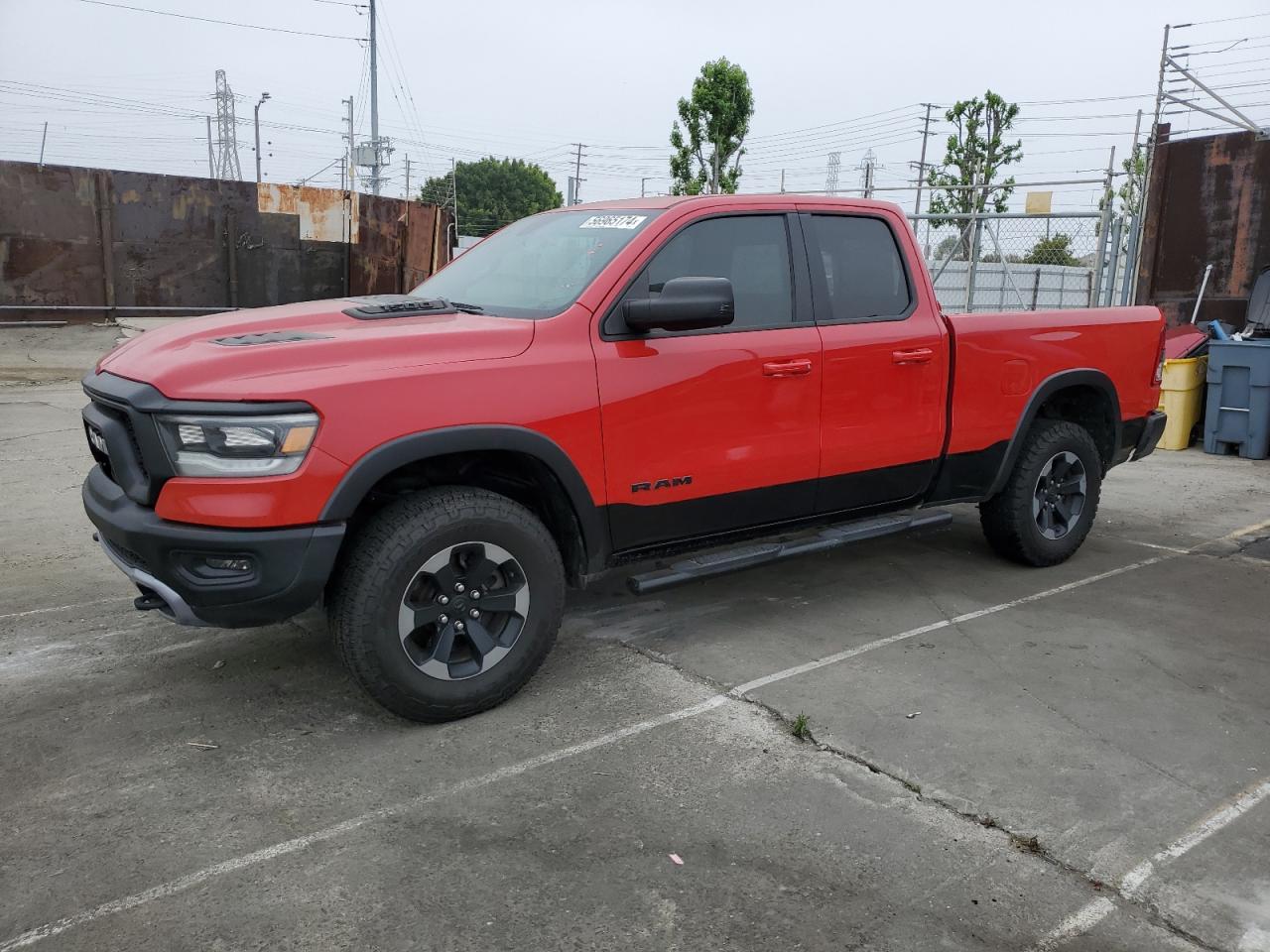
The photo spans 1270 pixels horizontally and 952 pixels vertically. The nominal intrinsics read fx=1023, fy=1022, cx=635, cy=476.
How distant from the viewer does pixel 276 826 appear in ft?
9.93

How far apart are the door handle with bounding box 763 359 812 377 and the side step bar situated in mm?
765

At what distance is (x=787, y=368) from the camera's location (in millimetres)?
4305

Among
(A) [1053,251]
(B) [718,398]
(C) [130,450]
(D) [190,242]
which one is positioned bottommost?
(C) [130,450]

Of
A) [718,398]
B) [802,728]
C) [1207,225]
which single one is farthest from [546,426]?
[1207,225]

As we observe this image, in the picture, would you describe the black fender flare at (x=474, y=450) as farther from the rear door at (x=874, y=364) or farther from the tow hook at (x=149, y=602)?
the rear door at (x=874, y=364)

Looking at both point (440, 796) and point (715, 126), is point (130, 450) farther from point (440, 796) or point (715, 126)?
point (715, 126)

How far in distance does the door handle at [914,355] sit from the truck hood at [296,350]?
1820 millimetres

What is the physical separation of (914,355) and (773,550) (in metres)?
1.16

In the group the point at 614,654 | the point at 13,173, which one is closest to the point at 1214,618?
the point at 614,654

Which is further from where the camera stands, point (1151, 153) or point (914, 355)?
point (1151, 153)

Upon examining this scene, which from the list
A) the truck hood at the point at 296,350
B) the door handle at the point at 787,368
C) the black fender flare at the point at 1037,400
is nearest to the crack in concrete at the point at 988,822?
the door handle at the point at 787,368

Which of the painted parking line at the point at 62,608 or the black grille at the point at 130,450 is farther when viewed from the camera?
the painted parking line at the point at 62,608

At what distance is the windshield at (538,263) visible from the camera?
4090 mm

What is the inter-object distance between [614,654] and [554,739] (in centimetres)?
84
